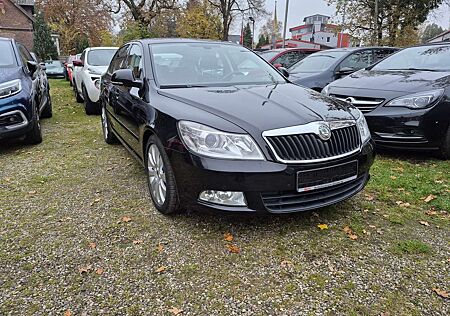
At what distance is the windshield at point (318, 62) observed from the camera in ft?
24.6

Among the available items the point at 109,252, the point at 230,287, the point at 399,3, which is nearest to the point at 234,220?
the point at 230,287

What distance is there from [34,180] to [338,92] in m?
4.08

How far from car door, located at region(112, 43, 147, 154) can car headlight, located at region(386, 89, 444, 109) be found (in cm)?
307

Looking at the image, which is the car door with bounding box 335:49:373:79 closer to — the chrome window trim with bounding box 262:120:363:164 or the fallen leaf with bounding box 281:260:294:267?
the chrome window trim with bounding box 262:120:363:164

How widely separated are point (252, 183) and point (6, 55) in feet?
16.9

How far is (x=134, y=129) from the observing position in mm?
3686

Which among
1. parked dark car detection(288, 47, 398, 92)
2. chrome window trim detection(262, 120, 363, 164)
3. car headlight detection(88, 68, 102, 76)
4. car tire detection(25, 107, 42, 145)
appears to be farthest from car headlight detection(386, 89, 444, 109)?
car headlight detection(88, 68, 102, 76)

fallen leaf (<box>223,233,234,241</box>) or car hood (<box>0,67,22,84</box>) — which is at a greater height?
car hood (<box>0,67,22,84</box>)

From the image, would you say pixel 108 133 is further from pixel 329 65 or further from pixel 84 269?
pixel 329 65

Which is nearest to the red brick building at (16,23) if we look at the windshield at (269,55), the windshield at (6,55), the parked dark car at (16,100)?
the windshield at (269,55)

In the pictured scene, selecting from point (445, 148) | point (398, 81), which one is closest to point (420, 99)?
point (398, 81)

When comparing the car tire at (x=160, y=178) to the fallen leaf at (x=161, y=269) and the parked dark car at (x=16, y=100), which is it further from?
the parked dark car at (x=16, y=100)

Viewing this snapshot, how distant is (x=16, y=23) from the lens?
109ft

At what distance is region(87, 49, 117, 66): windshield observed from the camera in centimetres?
866
